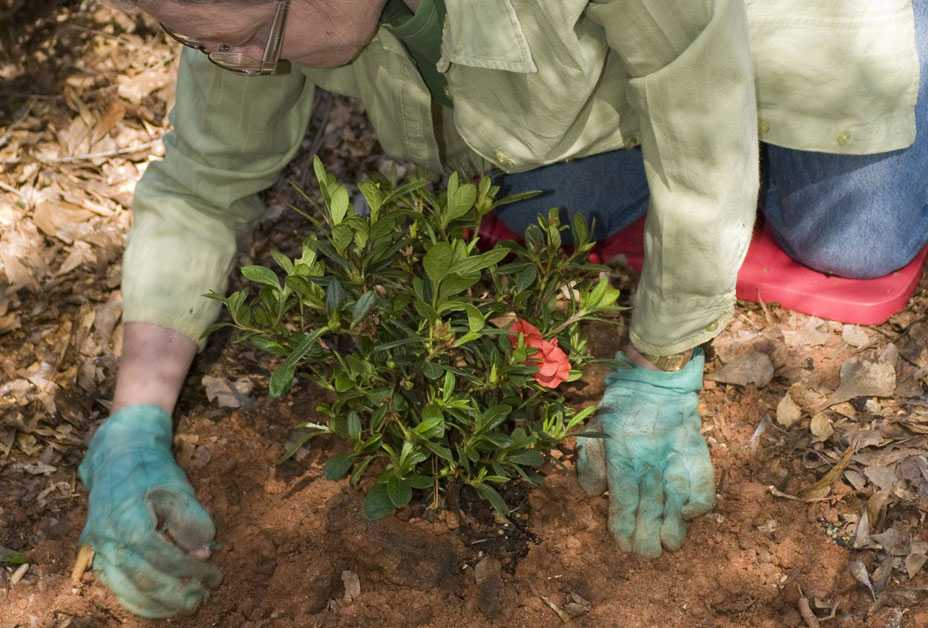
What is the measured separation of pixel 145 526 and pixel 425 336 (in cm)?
79

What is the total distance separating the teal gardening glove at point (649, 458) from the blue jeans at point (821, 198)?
59cm

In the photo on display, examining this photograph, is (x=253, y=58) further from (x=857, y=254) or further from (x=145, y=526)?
(x=857, y=254)

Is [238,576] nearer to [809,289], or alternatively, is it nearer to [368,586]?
[368,586]

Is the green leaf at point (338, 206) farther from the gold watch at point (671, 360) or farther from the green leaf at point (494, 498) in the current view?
the gold watch at point (671, 360)

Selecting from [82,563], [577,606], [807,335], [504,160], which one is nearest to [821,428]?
[807,335]

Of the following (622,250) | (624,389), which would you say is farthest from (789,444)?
(622,250)

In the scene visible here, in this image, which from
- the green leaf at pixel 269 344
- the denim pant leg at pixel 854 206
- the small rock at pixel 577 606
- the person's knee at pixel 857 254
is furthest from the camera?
the person's knee at pixel 857 254

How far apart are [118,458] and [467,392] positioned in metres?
0.84

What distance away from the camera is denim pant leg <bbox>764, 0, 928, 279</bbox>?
2.67m

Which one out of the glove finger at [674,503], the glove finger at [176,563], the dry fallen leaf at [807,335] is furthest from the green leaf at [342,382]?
the dry fallen leaf at [807,335]

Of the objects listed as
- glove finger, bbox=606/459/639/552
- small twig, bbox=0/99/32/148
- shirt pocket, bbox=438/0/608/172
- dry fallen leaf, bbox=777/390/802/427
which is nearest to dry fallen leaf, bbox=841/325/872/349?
dry fallen leaf, bbox=777/390/802/427

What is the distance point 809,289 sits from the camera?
2848 mm

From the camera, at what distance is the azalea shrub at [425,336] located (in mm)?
2033

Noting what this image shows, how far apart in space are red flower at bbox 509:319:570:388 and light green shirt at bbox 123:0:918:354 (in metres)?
0.28
